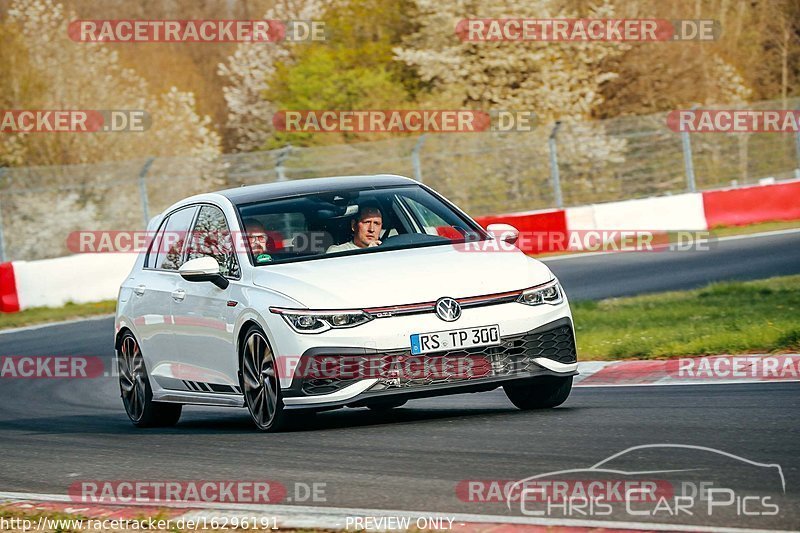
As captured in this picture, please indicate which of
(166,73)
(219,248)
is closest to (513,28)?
(166,73)

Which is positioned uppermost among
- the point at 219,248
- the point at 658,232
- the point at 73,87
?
the point at 73,87

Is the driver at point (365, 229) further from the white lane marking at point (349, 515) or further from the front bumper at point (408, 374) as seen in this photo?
the white lane marking at point (349, 515)

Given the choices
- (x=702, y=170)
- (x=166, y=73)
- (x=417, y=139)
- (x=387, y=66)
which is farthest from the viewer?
(x=166, y=73)

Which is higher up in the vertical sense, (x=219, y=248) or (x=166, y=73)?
(x=166, y=73)

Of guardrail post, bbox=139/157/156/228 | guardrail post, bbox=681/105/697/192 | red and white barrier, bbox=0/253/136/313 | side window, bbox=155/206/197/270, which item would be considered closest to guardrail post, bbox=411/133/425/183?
guardrail post, bbox=139/157/156/228

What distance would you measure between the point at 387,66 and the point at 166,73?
20.0 m

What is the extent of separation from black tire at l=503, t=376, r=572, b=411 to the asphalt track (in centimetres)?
13

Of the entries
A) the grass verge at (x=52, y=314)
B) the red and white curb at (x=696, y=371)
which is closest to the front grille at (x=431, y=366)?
the red and white curb at (x=696, y=371)

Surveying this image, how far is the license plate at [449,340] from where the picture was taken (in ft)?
27.9

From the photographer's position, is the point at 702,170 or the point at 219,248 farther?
the point at 702,170

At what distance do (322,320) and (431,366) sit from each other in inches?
27.3

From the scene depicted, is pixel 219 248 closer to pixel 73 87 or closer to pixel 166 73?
pixel 73 87

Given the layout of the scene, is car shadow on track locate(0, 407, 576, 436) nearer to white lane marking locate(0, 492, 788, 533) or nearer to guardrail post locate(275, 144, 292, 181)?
white lane marking locate(0, 492, 788, 533)

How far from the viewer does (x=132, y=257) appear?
2570 cm
